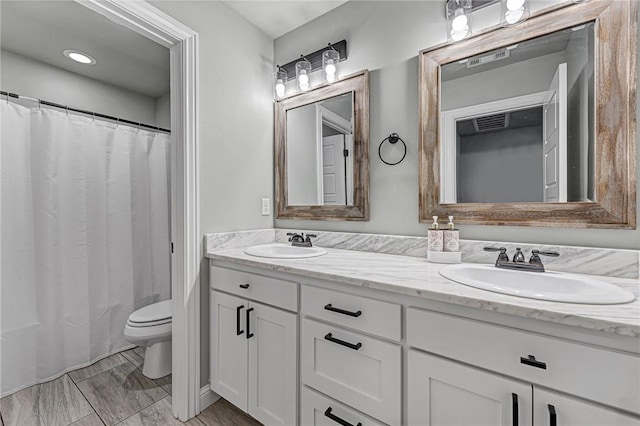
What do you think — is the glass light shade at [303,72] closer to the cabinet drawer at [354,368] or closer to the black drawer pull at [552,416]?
the cabinet drawer at [354,368]

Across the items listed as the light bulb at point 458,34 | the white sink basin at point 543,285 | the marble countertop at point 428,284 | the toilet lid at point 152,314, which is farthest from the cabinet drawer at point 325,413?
the light bulb at point 458,34

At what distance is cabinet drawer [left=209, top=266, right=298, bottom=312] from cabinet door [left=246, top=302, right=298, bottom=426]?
A: 0.04 m

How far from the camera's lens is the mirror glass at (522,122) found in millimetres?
1133

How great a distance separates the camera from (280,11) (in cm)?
182

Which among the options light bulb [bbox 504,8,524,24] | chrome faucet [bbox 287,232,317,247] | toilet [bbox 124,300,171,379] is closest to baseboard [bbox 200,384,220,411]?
toilet [bbox 124,300,171,379]

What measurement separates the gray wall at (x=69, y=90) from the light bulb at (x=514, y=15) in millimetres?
3117

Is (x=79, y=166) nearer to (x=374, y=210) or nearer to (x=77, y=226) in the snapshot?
(x=77, y=226)

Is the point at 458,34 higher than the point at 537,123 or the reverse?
higher

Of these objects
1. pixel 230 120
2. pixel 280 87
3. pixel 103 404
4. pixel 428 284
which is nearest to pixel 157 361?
pixel 103 404

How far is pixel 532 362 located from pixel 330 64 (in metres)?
1.75

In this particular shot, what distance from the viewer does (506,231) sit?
4.21 feet

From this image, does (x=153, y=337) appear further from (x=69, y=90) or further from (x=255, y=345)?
(x=69, y=90)

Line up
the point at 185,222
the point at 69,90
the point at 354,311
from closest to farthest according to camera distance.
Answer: the point at 354,311 < the point at 185,222 < the point at 69,90

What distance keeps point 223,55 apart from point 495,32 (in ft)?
4.77
